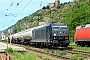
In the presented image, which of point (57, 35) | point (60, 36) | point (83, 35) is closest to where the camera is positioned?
point (60, 36)

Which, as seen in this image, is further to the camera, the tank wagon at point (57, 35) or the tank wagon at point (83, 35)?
the tank wagon at point (83, 35)

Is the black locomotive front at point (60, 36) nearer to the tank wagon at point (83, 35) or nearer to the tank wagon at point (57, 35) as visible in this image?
the tank wagon at point (57, 35)

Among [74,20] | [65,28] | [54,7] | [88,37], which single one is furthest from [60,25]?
[54,7]

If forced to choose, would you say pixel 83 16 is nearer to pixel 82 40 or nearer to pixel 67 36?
pixel 82 40

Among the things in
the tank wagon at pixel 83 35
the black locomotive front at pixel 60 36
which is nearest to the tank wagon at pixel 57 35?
the black locomotive front at pixel 60 36

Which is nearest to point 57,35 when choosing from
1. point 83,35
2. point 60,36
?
point 60,36

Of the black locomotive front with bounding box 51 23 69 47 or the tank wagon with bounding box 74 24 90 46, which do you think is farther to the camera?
the tank wagon with bounding box 74 24 90 46

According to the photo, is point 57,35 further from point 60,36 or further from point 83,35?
point 83,35

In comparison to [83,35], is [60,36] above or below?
below

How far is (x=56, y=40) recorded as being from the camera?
98.6 feet

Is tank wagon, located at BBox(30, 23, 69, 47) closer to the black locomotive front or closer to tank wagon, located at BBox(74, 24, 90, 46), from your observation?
the black locomotive front

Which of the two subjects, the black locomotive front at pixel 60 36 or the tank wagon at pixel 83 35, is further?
the tank wagon at pixel 83 35

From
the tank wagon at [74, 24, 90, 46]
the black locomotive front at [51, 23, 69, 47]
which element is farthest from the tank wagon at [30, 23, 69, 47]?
the tank wagon at [74, 24, 90, 46]

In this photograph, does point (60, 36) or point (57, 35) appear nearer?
point (60, 36)
